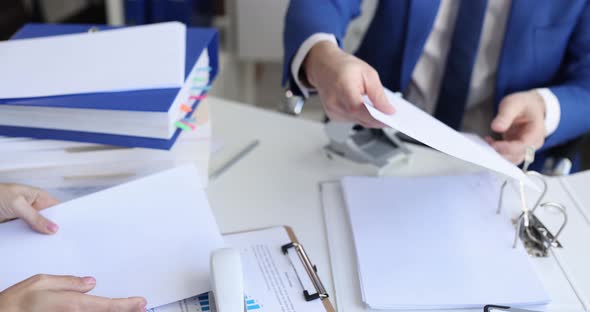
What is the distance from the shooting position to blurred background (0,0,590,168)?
6.21 ft

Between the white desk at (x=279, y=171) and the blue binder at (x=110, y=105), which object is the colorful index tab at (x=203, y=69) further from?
the white desk at (x=279, y=171)

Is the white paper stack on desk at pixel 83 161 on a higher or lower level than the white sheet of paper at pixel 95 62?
lower

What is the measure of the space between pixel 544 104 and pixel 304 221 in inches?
19.0

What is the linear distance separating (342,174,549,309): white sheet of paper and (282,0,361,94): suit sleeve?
0.84 ft

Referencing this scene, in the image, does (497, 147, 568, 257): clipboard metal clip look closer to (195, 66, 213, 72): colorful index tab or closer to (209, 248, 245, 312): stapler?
(209, 248, 245, 312): stapler

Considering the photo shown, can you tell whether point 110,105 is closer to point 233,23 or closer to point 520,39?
point 520,39

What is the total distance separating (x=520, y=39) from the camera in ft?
3.31

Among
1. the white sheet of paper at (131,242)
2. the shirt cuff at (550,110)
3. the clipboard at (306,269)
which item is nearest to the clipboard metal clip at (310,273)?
the clipboard at (306,269)

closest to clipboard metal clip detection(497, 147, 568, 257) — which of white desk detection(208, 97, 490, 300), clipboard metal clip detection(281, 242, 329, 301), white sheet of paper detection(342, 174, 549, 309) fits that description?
white sheet of paper detection(342, 174, 549, 309)

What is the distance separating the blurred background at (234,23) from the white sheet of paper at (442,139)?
3.31ft

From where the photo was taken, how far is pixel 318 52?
861 millimetres

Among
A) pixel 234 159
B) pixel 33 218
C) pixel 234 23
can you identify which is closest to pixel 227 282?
pixel 33 218

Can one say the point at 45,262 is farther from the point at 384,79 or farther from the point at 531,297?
the point at 384,79

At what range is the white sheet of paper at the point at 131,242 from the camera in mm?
600
